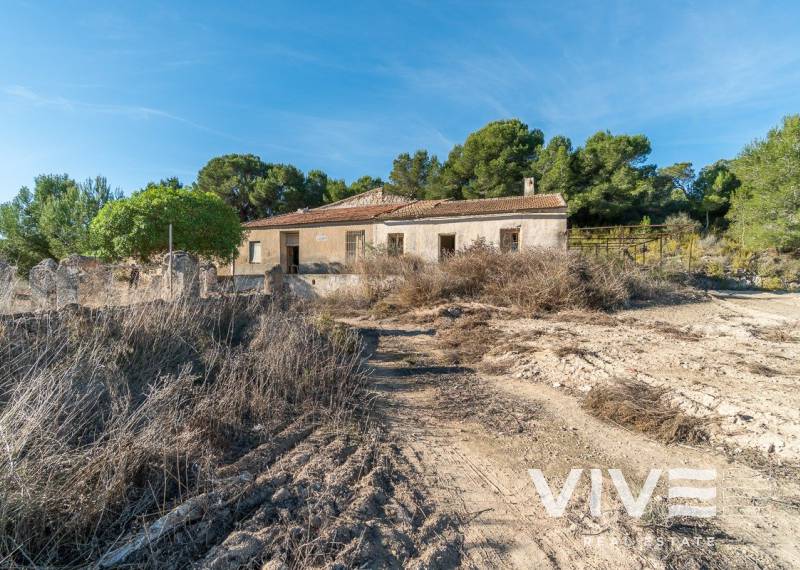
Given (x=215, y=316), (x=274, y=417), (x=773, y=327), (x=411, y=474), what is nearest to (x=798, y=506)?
(x=411, y=474)

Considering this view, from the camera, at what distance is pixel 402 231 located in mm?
17578

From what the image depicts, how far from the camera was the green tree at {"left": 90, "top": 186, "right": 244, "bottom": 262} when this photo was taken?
519 inches

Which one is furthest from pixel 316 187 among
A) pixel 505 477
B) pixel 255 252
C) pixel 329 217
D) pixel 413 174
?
pixel 505 477

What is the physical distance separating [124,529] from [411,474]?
1742 millimetres

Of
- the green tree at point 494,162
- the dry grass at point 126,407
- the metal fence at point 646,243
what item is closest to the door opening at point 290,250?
the green tree at point 494,162

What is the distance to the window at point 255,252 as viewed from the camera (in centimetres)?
2116

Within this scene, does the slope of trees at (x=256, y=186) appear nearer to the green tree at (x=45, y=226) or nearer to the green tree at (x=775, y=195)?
the green tree at (x=45, y=226)

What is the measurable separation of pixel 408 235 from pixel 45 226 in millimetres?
19177

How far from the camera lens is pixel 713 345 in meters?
6.17

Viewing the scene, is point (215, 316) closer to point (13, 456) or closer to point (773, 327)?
point (13, 456)

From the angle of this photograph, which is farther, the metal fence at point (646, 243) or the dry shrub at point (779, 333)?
the metal fence at point (646, 243)

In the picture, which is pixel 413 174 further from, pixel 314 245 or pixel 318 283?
pixel 318 283

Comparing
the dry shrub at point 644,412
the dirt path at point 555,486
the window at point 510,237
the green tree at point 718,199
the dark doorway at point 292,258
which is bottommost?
the dirt path at point 555,486

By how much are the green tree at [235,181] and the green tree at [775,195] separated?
31060 millimetres
